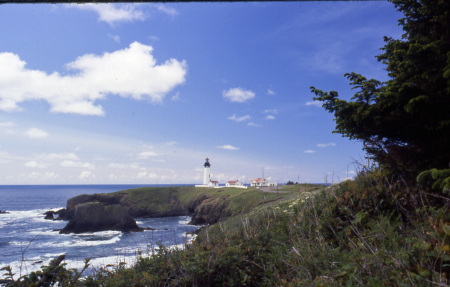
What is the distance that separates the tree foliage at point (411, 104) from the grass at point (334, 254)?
2.43ft

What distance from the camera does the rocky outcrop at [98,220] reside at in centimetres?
4334

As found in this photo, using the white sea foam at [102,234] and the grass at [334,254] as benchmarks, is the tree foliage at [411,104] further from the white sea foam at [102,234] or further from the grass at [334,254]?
the white sea foam at [102,234]

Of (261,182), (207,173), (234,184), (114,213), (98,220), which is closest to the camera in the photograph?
(98,220)

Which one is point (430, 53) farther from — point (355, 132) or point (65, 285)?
point (65, 285)

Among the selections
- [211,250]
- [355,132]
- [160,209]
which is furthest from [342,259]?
[160,209]

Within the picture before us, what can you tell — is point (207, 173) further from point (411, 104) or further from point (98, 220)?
point (411, 104)

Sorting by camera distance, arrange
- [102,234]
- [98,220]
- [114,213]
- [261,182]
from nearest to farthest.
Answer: [102,234] → [98,220] → [114,213] → [261,182]

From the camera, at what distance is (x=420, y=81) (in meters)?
5.71

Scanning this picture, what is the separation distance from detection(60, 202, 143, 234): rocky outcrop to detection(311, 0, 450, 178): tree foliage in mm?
41017

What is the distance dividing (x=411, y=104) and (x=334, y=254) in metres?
3.21

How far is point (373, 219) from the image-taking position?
564 centimetres

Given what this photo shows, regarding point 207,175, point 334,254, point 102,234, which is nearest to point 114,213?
point 102,234

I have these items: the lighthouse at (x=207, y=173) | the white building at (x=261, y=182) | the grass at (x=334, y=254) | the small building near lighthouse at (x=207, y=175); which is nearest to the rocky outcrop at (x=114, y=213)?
the white building at (x=261, y=182)

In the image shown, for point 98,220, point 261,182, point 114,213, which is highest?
point 261,182
